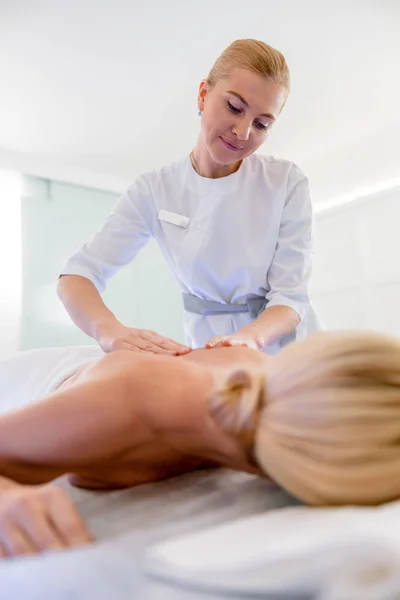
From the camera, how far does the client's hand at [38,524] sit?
665mm

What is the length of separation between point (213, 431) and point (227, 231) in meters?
1.14

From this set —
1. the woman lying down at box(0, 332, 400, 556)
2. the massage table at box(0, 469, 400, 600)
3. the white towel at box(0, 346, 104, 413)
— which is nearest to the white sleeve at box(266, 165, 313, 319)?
the white towel at box(0, 346, 104, 413)

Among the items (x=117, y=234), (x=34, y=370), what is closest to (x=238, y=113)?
(x=117, y=234)

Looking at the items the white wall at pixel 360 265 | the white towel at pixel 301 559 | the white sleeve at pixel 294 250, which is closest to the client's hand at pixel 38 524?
the white towel at pixel 301 559

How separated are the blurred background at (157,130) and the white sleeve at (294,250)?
127 centimetres

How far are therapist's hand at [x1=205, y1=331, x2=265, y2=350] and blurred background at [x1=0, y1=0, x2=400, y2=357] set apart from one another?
1.83m

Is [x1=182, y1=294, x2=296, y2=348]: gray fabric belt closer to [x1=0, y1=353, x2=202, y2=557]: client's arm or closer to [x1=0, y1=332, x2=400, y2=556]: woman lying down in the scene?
[x1=0, y1=332, x2=400, y2=556]: woman lying down

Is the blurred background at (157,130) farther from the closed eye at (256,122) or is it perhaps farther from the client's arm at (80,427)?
the client's arm at (80,427)

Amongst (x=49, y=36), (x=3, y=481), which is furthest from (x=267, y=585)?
(x=49, y=36)

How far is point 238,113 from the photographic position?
1.70 metres

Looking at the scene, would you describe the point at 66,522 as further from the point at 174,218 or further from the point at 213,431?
the point at 174,218

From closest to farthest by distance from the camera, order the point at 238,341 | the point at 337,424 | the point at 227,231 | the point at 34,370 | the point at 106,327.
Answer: the point at 337,424, the point at 238,341, the point at 106,327, the point at 34,370, the point at 227,231

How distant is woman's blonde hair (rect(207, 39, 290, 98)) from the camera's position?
1639mm

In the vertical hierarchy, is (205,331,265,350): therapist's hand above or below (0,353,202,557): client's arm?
above
